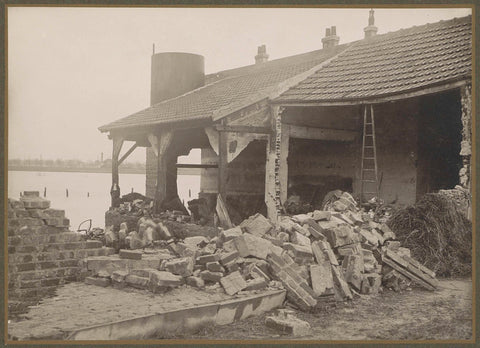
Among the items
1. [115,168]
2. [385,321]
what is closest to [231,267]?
[385,321]

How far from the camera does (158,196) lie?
595 inches

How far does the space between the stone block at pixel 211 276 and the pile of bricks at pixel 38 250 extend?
68.9 inches

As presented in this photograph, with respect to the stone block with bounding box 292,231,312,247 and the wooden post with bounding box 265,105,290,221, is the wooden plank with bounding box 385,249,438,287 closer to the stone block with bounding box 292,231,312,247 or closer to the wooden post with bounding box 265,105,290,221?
the stone block with bounding box 292,231,312,247

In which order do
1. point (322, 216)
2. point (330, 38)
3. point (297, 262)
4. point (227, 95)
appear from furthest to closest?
point (330, 38)
point (227, 95)
point (322, 216)
point (297, 262)

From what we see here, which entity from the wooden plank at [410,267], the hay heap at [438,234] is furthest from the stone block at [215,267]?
the hay heap at [438,234]

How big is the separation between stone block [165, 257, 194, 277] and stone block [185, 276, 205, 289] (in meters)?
0.13

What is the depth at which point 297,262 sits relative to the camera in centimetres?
787

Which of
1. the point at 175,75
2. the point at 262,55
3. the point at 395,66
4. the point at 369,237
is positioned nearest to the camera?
the point at 369,237

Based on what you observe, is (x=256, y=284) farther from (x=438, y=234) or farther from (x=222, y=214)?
(x=222, y=214)

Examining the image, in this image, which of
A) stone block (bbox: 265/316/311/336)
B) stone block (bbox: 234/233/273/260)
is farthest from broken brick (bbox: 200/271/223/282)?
stone block (bbox: 265/316/311/336)

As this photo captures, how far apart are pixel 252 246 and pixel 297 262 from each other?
739mm

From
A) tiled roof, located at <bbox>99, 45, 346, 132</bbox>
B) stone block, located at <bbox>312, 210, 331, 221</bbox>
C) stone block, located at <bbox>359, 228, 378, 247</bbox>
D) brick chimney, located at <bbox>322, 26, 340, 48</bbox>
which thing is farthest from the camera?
brick chimney, located at <bbox>322, 26, 340, 48</bbox>

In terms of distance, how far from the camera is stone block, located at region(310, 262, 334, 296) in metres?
7.48

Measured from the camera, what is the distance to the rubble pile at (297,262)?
7.24m
